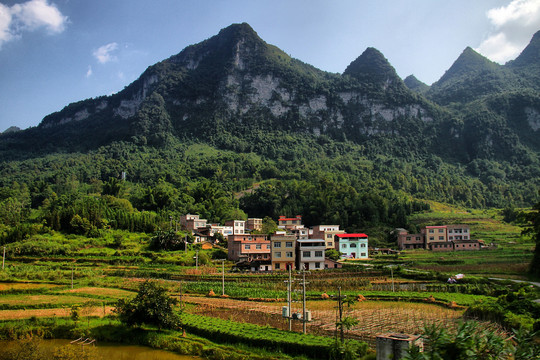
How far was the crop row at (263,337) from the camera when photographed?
17609 mm

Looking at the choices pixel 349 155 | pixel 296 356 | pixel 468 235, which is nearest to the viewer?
pixel 296 356

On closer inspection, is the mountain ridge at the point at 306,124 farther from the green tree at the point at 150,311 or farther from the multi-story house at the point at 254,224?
the green tree at the point at 150,311

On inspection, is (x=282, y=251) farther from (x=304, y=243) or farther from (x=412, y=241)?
(x=412, y=241)

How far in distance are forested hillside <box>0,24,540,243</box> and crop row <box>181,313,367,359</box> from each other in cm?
5939

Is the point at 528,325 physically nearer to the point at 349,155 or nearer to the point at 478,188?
the point at 478,188

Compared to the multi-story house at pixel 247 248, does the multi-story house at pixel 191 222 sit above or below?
above

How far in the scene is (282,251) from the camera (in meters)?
51.9

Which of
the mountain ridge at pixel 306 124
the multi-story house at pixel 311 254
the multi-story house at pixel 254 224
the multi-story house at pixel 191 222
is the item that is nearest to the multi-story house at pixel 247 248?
the multi-story house at pixel 311 254

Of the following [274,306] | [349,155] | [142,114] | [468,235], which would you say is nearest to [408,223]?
[468,235]

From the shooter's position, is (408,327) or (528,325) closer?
(528,325)

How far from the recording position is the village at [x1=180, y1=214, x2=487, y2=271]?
51.8 m

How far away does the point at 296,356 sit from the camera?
17750 millimetres

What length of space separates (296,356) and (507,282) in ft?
86.2

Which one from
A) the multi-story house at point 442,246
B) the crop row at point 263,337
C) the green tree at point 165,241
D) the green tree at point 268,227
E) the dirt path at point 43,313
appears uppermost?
the green tree at point 268,227
